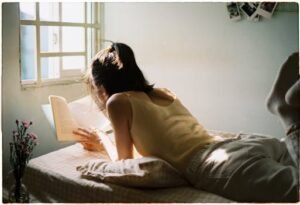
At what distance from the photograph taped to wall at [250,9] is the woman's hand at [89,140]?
0.78 meters

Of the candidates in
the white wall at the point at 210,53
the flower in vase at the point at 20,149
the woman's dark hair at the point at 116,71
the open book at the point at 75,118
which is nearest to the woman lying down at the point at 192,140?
the woman's dark hair at the point at 116,71

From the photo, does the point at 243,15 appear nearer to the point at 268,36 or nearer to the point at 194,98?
the point at 268,36

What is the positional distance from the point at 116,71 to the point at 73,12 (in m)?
0.60

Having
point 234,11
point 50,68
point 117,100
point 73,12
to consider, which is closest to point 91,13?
point 73,12

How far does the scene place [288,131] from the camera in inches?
37.6

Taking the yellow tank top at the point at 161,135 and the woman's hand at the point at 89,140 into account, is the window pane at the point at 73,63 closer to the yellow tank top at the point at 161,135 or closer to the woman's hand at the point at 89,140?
the woman's hand at the point at 89,140

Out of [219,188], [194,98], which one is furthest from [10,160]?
[194,98]

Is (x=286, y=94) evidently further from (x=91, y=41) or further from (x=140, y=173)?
(x=91, y=41)

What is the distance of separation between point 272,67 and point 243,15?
245 mm

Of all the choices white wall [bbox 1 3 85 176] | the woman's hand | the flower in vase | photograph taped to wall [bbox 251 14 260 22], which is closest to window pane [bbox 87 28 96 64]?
white wall [bbox 1 3 85 176]

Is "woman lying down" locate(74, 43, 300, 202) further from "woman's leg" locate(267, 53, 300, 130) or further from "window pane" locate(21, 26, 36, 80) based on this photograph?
"window pane" locate(21, 26, 36, 80)

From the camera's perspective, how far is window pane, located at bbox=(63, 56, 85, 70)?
5.15ft

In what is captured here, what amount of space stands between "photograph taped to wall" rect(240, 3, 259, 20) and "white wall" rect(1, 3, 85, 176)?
33.1 inches

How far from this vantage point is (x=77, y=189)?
1019mm
